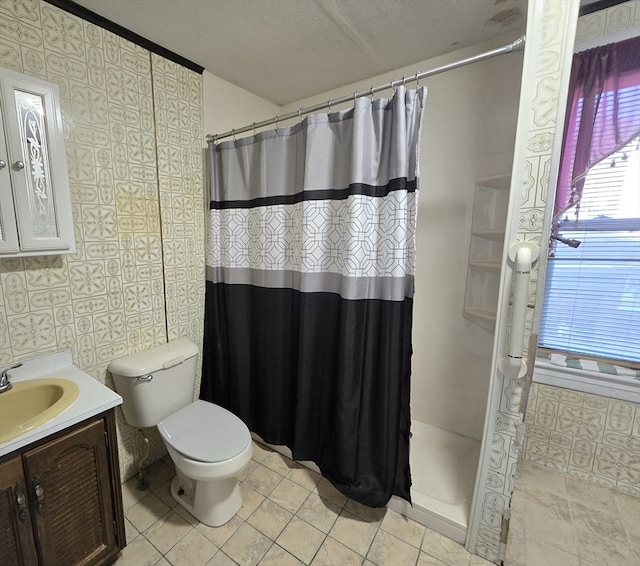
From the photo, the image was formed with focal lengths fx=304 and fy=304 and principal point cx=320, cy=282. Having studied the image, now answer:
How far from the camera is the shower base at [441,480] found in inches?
54.4

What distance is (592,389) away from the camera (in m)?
1.63

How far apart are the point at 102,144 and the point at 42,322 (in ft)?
2.75

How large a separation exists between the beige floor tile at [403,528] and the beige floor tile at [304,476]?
0.41 meters

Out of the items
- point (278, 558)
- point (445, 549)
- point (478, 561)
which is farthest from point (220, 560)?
point (478, 561)

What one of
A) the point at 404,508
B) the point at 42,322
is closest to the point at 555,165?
the point at 404,508

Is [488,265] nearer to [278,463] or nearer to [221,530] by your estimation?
[278,463]

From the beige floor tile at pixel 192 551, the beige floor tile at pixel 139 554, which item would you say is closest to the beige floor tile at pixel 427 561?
the beige floor tile at pixel 192 551

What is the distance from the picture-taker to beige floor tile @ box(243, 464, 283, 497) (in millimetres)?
1648

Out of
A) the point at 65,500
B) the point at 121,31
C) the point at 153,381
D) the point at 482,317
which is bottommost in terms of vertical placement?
the point at 65,500

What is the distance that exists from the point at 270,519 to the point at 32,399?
3.78ft

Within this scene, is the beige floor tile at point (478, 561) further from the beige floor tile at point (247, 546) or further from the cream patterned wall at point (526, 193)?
the beige floor tile at point (247, 546)

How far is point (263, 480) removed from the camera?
1.71 m

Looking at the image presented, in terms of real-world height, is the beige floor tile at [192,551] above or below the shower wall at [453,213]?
below

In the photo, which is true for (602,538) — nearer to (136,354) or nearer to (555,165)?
(555,165)
